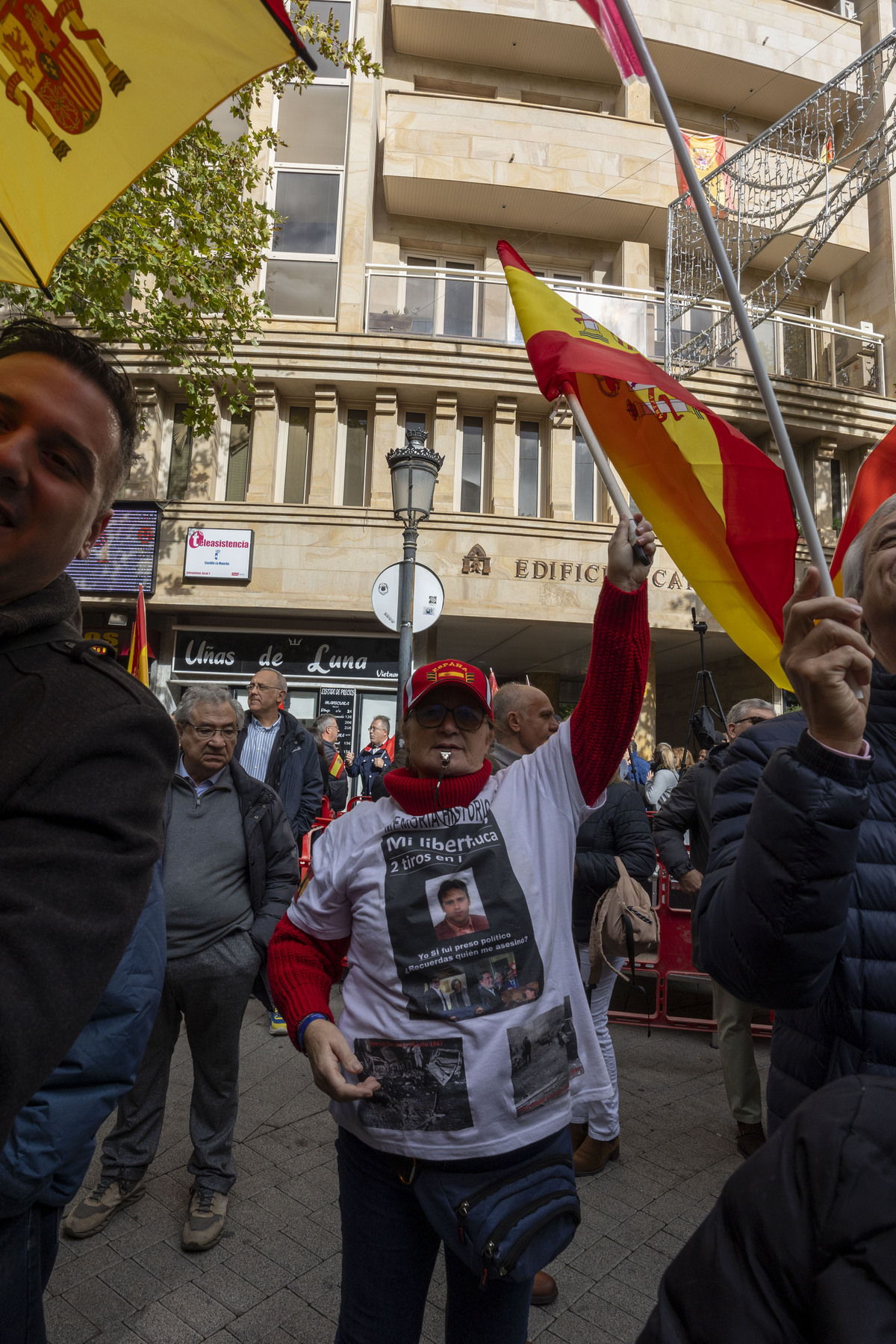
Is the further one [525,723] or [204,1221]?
[525,723]

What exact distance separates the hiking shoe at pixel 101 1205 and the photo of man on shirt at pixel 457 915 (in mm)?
2520

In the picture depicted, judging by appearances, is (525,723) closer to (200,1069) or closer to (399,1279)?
(200,1069)

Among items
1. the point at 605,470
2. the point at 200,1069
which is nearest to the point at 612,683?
the point at 605,470

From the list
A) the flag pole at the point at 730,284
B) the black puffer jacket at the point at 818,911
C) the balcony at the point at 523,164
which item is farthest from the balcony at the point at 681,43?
the black puffer jacket at the point at 818,911

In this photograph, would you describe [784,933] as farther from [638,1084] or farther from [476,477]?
[476,477]

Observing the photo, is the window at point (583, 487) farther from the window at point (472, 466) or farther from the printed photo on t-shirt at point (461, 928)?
the printed photo on t-shirt at point (461, 928)

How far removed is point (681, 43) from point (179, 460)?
46.8 feet

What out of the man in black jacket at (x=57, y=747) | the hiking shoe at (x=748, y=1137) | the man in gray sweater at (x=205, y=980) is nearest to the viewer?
the man in black jacket at (x=57, y=747)

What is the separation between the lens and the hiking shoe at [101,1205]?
3285 mm

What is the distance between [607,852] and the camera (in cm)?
421

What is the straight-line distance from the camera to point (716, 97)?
1938 centimetres

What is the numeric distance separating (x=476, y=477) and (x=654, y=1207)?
14443 millimetres

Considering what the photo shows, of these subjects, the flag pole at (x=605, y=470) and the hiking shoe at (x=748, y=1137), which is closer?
the flag pole at (x=605, y=470)

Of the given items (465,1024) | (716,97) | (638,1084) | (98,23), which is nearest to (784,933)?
(465,1024)
